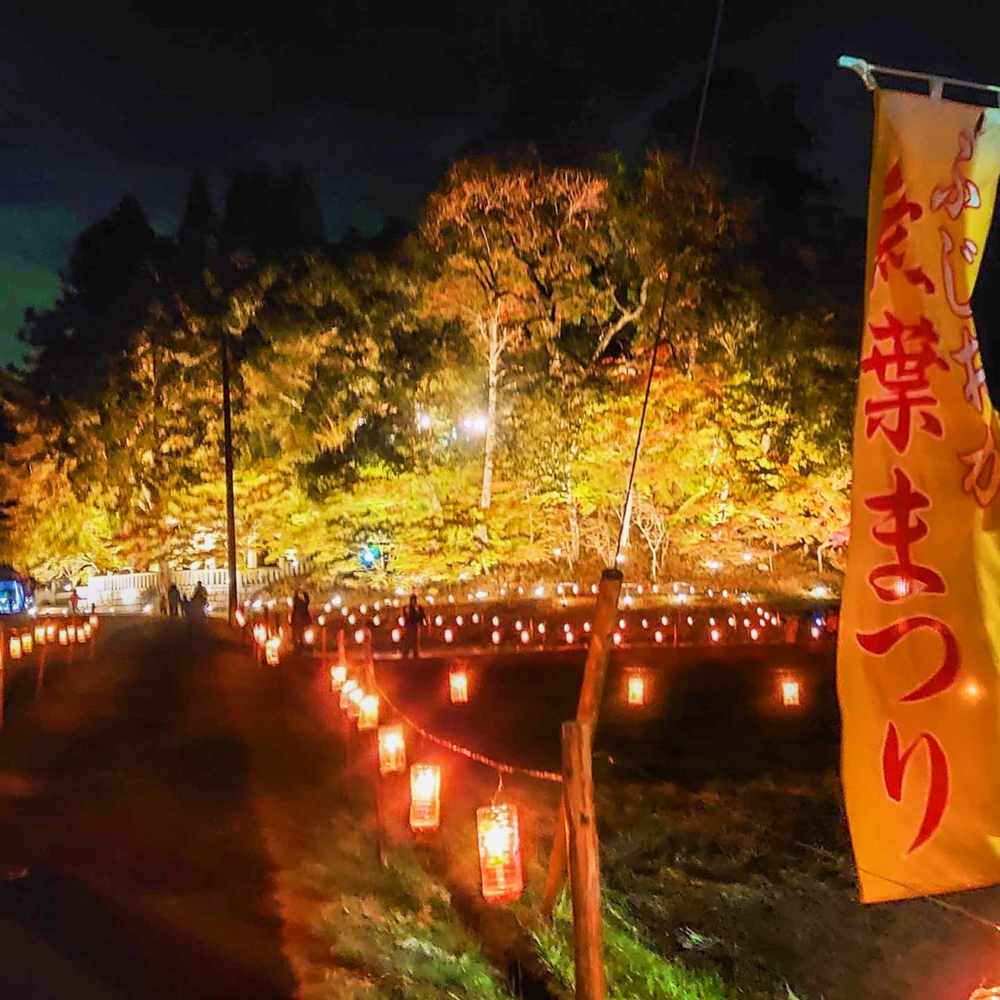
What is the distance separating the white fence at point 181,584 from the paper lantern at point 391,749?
20.6 meters

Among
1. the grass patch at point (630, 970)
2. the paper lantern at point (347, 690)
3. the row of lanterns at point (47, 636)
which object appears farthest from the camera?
the row of lanterns at point (47, 636)

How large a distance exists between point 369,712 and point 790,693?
9.49 m

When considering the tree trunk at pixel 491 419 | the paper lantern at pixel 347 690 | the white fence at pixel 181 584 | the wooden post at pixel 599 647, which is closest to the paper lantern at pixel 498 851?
the wooden post at pixel 599 647

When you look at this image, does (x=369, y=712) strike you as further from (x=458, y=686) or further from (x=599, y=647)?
(x=599, y=647)

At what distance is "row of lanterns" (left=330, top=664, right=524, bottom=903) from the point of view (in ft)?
27.3

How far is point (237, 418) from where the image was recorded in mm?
30453

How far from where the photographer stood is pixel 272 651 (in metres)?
19.5

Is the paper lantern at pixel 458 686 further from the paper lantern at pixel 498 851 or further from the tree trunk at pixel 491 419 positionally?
the tree trunk at pixel 491 419

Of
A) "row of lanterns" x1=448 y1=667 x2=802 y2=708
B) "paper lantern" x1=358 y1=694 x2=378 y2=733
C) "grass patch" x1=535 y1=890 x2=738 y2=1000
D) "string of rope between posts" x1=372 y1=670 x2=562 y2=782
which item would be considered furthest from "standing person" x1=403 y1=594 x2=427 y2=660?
"grass patch" x1=535 y1=890 x2=738 y2=1000

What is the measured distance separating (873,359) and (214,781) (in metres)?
10.9

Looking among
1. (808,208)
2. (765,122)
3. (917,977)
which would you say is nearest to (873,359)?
(917,977)

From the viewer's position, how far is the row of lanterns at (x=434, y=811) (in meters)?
8.31

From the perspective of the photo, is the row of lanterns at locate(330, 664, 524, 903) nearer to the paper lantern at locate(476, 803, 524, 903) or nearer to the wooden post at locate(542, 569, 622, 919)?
the paper lantern at locate(476, 803, 524, 903)

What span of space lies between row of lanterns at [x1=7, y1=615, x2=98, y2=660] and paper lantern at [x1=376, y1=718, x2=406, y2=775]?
43.5 ft
